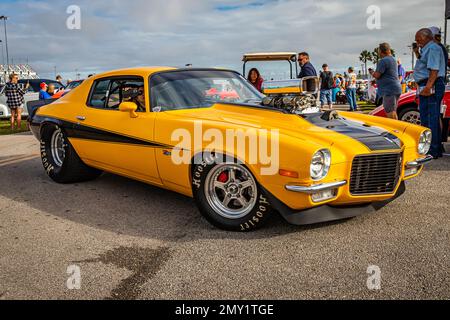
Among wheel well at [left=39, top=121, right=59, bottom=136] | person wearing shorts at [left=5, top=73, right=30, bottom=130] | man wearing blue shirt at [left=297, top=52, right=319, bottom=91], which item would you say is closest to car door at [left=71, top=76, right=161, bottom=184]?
wheel well at [left=39, top=121, right=59, bottom=136]

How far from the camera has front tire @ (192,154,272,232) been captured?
3.36m

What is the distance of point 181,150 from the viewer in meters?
3.70

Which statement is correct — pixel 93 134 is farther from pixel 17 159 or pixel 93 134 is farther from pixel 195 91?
pixel 17 159

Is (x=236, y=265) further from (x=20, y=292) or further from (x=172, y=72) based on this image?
(x=172, y=72)

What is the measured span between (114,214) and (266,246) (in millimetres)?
1614

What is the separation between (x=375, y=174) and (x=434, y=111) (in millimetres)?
3375

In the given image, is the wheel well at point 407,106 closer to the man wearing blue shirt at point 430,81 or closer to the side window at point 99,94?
the man wearing blue shirt at point 430,81

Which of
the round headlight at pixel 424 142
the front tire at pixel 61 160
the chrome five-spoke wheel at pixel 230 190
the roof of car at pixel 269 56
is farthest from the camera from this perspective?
the roof of car at pixel 269 56

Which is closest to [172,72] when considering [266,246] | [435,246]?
[266,246]

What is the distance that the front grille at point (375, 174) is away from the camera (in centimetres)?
327

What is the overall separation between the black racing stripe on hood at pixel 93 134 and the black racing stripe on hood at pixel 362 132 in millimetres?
1350

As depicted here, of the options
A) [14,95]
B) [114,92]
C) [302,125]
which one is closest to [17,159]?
[114,92]

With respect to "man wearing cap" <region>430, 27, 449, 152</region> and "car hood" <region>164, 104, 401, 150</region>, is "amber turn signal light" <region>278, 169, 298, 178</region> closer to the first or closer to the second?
"car hood" <region>164, 104, 401, 150</region>

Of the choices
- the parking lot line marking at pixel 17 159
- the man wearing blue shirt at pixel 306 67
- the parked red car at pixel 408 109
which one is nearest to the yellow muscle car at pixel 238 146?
the parking lot line marking at pixel 17 159
